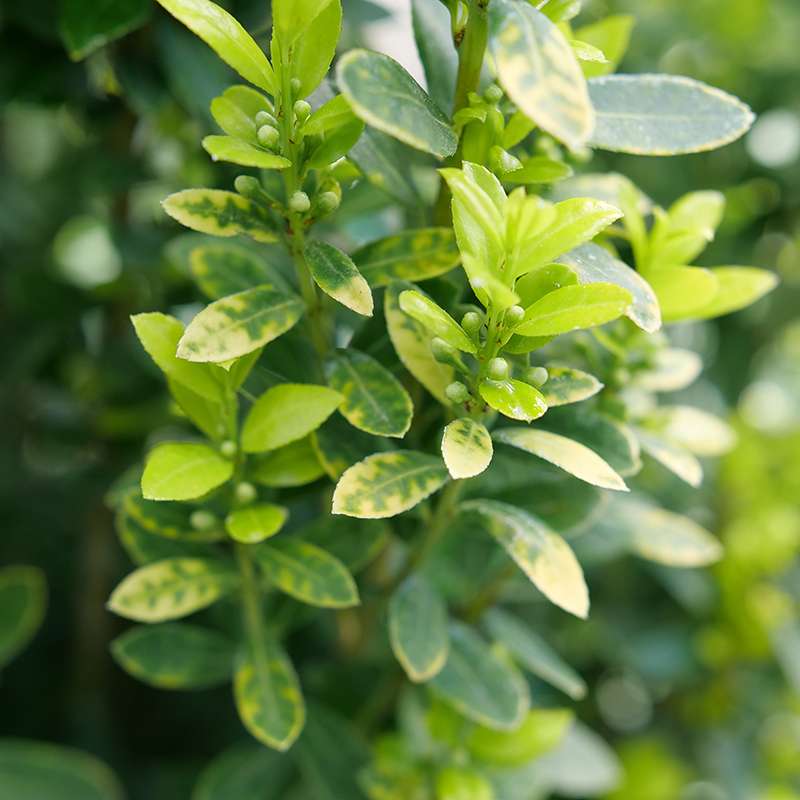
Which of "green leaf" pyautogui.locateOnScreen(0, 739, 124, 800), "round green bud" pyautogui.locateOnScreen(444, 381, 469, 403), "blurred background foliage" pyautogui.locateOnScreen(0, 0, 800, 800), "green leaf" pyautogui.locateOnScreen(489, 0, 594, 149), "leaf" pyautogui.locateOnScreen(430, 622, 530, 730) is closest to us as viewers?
"green leaf" pyautogui.locateOnScreen(489, 0, 594, 149)

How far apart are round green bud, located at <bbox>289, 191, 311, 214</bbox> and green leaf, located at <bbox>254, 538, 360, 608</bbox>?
0.68 ft

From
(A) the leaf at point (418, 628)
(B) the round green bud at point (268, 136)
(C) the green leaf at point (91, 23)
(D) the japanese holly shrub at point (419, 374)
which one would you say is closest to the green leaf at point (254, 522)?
(D) the japanese holly shrub at point (419, 374)

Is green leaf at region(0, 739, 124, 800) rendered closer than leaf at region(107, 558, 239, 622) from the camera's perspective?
No

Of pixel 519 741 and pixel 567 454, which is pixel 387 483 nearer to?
pixel 567 454

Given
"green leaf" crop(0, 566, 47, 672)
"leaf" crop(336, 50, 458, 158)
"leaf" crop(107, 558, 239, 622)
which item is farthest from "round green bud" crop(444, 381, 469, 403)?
"green leaf" crop(0, 566, 47, 672)

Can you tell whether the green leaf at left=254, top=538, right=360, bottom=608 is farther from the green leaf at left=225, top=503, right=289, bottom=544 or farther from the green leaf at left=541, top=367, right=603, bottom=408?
the green leaf at left=541, top=367, right=603, bottom=408

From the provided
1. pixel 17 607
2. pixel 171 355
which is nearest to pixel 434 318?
pixel 171 355

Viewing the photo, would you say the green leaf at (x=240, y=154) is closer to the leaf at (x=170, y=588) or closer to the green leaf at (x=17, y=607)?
the leaf at (x=170, y=588)

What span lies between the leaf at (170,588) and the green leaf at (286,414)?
11cm

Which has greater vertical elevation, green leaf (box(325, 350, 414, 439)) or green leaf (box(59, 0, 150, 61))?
green leaf (box(59, 0, 150, 61))

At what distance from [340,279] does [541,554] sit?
18cm

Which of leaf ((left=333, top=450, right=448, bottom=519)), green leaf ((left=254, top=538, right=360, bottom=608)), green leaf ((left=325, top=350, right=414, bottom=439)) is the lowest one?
green leaf ((left=254, top=538, right=360, bottom=608))

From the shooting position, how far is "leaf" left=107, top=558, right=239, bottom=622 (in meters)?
0.56

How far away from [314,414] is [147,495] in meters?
0.09
